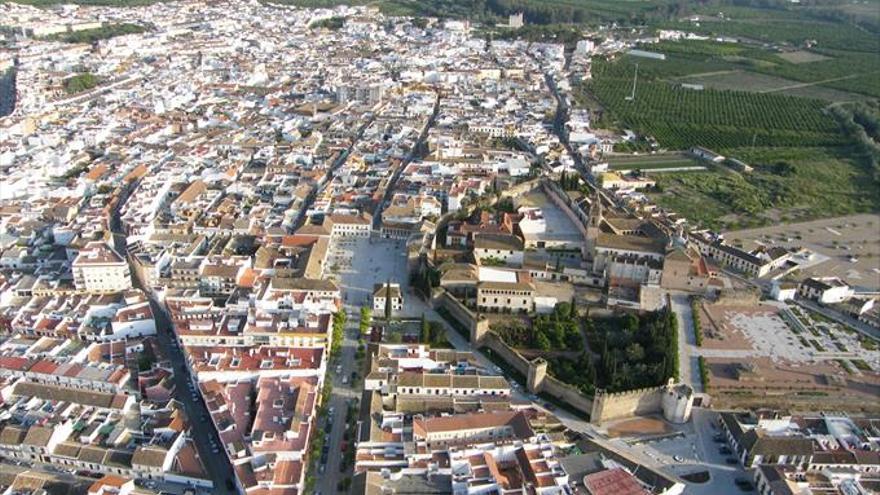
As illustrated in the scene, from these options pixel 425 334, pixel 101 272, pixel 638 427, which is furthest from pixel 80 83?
pixel 638 427

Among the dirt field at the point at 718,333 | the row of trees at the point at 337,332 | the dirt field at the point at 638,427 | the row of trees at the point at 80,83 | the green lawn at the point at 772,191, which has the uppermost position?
the row of trees at the point at 80,83

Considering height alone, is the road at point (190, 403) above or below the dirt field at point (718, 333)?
below

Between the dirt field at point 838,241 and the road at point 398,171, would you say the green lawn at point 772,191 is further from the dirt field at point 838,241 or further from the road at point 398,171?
the road at point 398,171

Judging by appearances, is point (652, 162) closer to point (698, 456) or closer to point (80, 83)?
point (698, 456)

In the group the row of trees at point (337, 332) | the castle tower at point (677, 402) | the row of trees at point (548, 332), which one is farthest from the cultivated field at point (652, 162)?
the castle tower at point (677, 402)

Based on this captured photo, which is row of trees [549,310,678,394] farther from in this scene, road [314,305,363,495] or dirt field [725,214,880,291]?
dirt field [725,214,880,291]

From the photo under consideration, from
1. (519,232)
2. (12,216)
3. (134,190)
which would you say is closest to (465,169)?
(519,232)
